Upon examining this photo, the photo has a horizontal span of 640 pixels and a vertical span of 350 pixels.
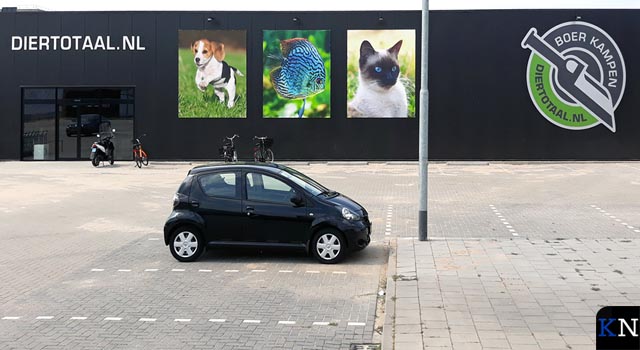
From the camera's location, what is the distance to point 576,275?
8836 millimetres

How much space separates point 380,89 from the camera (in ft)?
96.4

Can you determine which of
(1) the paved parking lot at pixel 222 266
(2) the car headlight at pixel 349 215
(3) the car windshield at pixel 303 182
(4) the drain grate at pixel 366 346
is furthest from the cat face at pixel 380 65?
(4) the drain grate at pixel 366 346

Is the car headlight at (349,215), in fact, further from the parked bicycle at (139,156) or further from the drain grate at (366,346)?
the parked bicycle at (139,156)

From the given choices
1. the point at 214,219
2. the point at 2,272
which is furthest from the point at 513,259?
the point at 2,272

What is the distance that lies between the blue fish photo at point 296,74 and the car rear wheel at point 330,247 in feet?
64.7

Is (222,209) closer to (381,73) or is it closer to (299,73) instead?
(299,73)

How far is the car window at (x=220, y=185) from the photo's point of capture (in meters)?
10.4

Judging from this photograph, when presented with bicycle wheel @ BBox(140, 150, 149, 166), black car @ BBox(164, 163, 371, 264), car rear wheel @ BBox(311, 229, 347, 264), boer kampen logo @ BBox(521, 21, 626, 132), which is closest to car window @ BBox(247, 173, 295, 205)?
black car @ BBox(164, 163, 371, 264)

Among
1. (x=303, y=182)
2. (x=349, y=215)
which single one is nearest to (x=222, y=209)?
(x=303, y=182)

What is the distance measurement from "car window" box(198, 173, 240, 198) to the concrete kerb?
2385 mm

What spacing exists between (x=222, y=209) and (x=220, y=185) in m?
0.37

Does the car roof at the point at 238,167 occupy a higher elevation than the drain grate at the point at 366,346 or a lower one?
higher

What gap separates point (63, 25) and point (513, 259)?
82.7 feet

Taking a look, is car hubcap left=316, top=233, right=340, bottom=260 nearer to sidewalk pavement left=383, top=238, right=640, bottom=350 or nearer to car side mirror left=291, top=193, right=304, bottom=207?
car side mirror left=291, top=193, right=304, bottom=207
